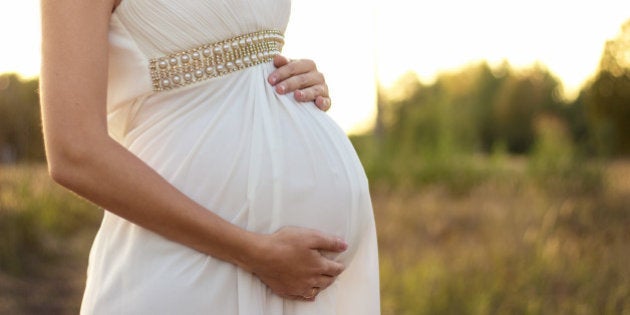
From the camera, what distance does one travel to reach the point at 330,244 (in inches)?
68.4

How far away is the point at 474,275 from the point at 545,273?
1.75 ft

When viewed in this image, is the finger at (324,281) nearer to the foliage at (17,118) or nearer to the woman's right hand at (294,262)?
the woman's right hand at (294,262)

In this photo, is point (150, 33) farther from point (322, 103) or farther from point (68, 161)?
point (322, 103)

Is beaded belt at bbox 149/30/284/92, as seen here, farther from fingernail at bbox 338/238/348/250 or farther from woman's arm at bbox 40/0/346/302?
fingernail at bbox 338/238/348/250

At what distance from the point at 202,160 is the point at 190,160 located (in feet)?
0.08

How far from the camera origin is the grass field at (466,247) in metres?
6.18

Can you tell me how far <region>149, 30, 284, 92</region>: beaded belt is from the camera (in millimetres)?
1699

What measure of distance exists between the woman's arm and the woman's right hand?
0.02 meters

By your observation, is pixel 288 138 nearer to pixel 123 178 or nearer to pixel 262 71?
pixel 262 71

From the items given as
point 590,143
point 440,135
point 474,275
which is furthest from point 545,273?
point 440,135

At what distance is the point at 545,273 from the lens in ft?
21.5

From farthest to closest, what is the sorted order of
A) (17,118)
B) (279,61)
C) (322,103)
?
(17,118)
(322,103)
(279,61)

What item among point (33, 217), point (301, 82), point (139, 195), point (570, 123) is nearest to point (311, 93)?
point (301, 82)

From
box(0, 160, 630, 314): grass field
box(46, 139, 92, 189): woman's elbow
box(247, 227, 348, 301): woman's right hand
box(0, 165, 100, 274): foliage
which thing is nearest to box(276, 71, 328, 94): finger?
box(247, 227, 348, 301): woman's right hand
